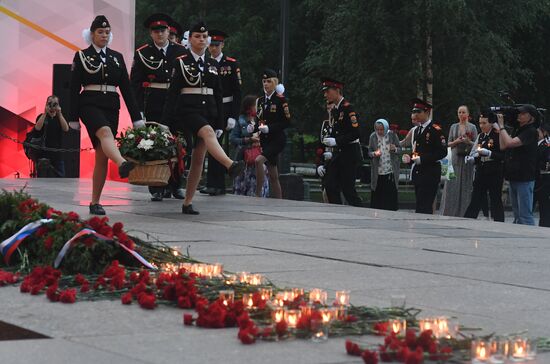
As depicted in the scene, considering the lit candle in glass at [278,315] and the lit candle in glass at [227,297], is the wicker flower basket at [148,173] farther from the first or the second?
the lit candle in glass at [278,315]

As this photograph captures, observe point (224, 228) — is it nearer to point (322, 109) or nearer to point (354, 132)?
point (354, 132)

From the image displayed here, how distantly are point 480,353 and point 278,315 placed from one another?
44.8 inches

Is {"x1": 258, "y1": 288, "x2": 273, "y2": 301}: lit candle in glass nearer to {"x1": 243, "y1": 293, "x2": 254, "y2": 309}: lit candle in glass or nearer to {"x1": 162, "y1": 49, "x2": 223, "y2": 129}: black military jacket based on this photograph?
{"x1": 243, "y1": 293, "x2": 254, "y2": 309}: lit candle in glass

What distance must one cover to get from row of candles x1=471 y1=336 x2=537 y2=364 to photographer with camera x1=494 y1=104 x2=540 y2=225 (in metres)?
11.1

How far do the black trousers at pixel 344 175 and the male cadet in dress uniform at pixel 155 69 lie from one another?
8.30ft

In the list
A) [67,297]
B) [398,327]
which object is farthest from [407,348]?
[67,297]

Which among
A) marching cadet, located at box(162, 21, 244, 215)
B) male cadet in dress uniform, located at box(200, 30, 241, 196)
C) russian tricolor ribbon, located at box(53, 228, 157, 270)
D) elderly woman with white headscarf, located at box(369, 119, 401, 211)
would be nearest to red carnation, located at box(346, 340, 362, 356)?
russian tricolor ribbon, located at box(53, 228, 157, 270)

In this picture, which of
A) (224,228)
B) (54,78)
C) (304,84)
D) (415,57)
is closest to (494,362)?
(224,228)

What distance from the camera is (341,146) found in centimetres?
1794

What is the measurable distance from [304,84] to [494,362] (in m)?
41.1

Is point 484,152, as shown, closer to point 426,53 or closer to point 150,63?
point 150,63

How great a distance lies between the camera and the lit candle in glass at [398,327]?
19.7 ft

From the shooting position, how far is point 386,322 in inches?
250

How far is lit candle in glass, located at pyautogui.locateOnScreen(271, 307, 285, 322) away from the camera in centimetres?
623
